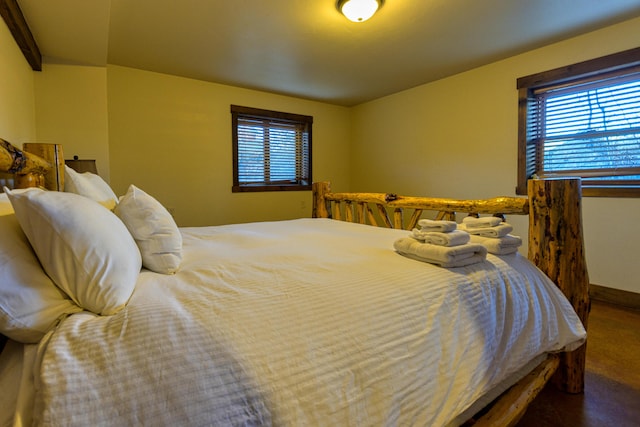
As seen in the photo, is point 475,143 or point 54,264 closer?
point 54,264

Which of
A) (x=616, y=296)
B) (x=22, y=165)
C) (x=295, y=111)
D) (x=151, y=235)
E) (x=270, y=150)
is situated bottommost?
(x=616, y=296)

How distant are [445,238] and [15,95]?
311cm

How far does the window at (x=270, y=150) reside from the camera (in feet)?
14.1

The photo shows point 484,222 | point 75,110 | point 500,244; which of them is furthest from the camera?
point 75,110

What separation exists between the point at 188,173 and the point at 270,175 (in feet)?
3.80

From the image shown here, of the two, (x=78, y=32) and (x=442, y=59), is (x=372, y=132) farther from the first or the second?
(x=78, y=32)

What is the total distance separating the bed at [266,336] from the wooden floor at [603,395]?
Answer: 1.04 feet

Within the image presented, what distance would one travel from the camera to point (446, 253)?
3.78 feet

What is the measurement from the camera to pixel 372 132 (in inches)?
194

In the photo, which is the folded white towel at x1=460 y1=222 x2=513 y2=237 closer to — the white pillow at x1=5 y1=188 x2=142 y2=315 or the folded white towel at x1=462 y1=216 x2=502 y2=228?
the folded white towel at x1=462 y1=216 x2=502 y2=228

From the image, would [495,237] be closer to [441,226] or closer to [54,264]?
[441,226]

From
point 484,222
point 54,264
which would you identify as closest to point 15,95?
point 54,264

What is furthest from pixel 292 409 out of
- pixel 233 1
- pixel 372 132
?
pixel 372 132

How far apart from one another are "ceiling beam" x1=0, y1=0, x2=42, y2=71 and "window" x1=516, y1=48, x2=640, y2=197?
4194mm
